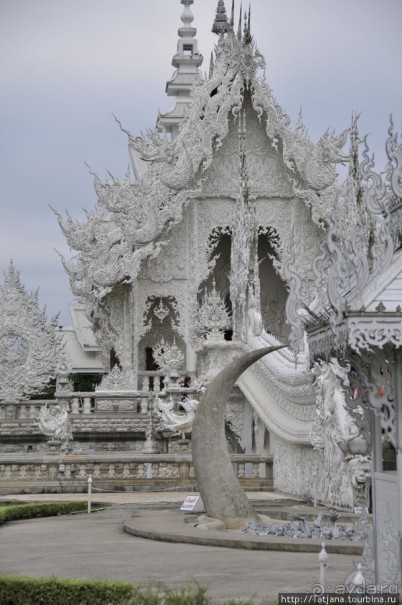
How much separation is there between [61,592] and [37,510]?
20.8 feet

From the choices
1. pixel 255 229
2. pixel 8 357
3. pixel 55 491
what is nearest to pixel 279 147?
pixel 255 229

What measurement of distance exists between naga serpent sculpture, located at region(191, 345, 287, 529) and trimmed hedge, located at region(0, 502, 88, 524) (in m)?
1.95

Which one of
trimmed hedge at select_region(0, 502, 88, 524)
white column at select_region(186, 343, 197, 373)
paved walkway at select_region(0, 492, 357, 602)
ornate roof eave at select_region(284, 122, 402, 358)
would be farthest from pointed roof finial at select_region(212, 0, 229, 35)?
ornate roof eave at select_region(284, 122, 402, 358)

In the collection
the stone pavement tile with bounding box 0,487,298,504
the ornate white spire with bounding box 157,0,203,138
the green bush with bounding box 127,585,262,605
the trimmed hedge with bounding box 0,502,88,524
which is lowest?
the stone pavement tile with bounding box 0,487,298,504

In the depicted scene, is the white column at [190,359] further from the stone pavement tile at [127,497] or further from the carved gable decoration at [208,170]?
the stone pavement tile at [127,497]

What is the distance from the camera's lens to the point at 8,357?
79.9ft

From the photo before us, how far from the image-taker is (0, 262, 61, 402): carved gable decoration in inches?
958

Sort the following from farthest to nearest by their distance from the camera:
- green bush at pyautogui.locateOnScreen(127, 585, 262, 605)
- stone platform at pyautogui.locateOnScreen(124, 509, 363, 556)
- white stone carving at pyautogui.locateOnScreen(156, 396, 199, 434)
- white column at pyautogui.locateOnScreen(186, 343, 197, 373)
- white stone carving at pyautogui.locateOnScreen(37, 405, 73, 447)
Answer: white column at pyautogui.locateOnScreen(186, 343, 197, 373), white stone carving at pyautogui.locateOnScreen(37, 405, 73, 447), white stone carving at pyautogui.locateOnScreen(156, 396, 199, 434), stone platform at pyautogui.locateOnScreen(124, 509, 363, 556), green bush at pyautogui.locateOnScreen(127, 585, 262, 605)

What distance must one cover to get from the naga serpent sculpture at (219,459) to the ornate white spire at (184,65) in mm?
20255

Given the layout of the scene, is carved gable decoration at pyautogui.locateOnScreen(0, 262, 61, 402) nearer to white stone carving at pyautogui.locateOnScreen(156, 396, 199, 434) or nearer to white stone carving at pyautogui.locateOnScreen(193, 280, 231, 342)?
white stone carving at pyautogui.locateOnScreen(193, 280, 231, 342)

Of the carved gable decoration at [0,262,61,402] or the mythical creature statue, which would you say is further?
the carved gable decoration at [0,262,61,402]

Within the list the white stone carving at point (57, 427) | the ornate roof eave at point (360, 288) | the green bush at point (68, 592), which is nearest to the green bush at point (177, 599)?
the green bush at point (68, 592)

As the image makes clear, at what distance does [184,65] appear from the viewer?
32.5 meters

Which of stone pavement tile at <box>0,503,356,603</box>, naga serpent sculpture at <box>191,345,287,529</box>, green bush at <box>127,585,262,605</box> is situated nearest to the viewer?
green bush at <box>127,585,262,605</box>
